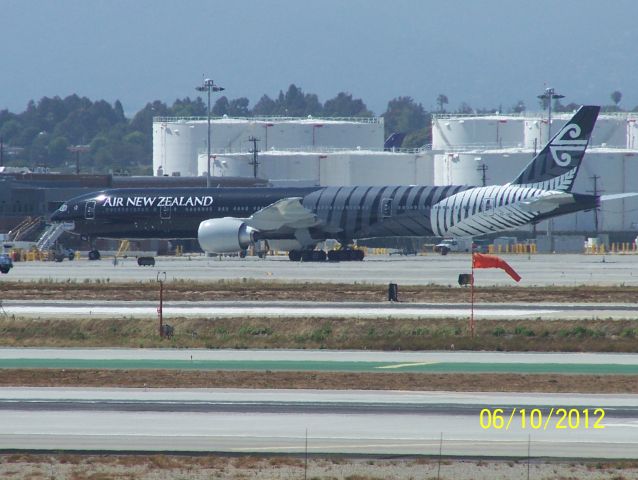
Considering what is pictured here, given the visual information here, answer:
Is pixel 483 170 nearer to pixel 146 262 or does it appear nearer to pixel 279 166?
pixel 279 166

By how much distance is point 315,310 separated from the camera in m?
41.2

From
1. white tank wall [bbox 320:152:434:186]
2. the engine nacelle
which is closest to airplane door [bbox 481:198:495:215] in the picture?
the engine nacelle

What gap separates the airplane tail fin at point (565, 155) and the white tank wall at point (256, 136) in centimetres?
7979

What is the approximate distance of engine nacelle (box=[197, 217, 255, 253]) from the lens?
72.1m

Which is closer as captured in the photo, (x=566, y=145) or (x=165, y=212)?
(x=566, y=145)

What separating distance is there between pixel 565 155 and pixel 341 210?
13147 millimetres

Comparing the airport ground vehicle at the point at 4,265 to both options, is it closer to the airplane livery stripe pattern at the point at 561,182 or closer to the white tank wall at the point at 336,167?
the airplane livery stripe pattern at the point at 561,182

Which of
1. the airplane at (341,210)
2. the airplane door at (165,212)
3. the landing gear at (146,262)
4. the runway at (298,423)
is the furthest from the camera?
the airplane door at (165,212)

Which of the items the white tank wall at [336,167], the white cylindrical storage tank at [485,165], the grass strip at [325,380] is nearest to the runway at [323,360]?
the grass strip at [325,380]

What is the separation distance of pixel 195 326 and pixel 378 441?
678 inches

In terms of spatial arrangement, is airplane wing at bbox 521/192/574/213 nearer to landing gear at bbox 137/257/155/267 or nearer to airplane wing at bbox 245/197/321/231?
airplane wing at bbox 245/197/321/231
